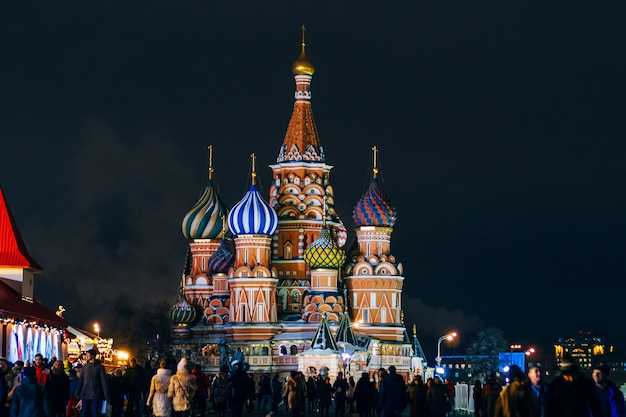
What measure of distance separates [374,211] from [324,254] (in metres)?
4.25

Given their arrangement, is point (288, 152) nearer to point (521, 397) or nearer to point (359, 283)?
point (359, 283)

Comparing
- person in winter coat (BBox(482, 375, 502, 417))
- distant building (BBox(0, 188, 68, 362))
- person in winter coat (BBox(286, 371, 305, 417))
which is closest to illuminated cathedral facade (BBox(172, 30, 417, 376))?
distant building (BBox(0, 188, 68, 362))

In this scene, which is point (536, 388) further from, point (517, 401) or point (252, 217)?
point (252, 217)

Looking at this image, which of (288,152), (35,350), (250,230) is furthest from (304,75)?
(35,350)

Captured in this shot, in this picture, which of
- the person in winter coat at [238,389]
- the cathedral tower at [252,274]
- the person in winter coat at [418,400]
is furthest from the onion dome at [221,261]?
the person in winter coat at [418,400]

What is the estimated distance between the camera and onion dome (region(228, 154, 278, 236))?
85875mm

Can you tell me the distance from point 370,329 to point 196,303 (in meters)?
10.3

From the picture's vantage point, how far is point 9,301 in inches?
1975

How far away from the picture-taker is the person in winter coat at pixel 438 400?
29.0 metres

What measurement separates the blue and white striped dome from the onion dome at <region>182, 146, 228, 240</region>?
232 inches

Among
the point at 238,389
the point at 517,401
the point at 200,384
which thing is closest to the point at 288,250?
the point at 238,389

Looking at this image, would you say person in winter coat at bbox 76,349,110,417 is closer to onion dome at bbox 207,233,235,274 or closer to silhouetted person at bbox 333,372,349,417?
silhouetted person at bbox 333,372,349,417

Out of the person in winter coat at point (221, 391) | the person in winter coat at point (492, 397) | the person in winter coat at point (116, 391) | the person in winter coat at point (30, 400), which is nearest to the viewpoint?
the person in winter coat at point (30, 400)

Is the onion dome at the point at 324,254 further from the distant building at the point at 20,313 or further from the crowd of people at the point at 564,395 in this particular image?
the crowd of people at the point at 564,395
